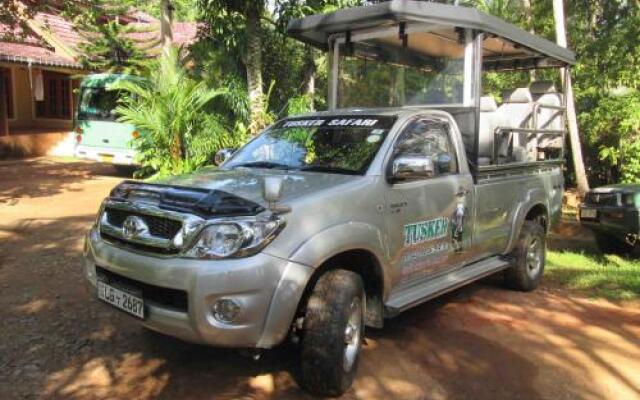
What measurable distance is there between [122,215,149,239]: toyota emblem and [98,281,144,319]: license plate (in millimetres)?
363

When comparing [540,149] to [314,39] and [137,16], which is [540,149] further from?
[137,16]

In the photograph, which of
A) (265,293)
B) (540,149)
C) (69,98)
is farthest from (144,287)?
(69,98)

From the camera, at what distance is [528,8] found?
51.1 ft

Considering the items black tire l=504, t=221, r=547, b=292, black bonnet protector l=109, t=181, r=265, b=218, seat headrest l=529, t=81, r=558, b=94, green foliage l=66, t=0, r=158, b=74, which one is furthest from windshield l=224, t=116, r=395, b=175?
green foliage l=66, t=0, r=158, b=74

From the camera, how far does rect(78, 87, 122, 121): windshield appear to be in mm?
15258

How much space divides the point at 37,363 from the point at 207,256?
176 centimetres

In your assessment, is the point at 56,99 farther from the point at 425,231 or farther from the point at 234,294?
the point at 234,294

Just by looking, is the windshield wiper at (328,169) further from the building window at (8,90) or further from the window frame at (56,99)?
the window frame at (56,99)

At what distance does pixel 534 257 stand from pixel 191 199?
439 cm

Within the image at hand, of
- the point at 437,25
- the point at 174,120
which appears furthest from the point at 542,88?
the point at 174,120

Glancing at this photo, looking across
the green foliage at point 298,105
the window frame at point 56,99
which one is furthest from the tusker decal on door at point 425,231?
the window frame at point 56,99

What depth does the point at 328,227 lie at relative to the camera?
3.81 m

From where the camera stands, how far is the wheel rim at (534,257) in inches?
259

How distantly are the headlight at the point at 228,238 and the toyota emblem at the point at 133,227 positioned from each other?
1.49 ft
